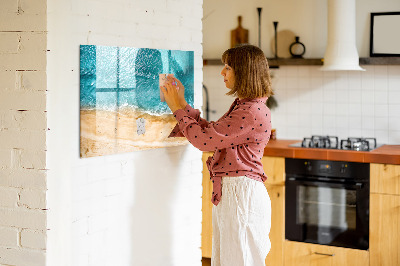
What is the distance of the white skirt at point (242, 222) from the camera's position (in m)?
2.80

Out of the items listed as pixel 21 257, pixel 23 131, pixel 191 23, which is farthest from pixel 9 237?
pixel 191 23

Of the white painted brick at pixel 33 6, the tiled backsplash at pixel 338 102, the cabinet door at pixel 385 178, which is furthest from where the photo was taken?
the tiled backsplash at pixel 338 102

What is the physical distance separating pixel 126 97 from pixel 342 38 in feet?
7.76

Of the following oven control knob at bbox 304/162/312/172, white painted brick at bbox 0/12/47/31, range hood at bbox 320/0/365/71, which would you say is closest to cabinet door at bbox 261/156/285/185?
oven control knob at bbox 304/162/312/172

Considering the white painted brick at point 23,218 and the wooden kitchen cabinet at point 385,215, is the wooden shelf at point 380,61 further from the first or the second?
the white painted brick at point 23,218

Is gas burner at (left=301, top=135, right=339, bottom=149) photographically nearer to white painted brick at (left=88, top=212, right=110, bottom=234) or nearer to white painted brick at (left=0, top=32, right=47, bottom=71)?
white painted brick at (left=88, top=212, right=110, bottom=234)

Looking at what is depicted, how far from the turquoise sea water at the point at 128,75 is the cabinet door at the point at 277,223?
1.51 metres

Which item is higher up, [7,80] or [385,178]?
[7,80]

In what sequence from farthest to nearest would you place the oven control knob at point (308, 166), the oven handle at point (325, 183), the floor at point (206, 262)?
the floor at point (206, 262)
the oven control knob at point (308, 166)
the oven handle at point (325, 183)

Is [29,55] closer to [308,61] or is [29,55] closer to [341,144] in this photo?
[341,144]

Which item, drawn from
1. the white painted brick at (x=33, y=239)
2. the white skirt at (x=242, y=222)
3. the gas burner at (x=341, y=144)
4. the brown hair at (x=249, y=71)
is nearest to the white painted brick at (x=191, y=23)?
the brown hair at (x=249, y=71)

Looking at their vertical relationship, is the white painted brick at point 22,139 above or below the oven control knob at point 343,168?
above

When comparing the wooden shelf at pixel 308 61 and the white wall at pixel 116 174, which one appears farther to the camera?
the wooden shelf at pixel 308 61

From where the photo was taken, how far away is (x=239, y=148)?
2.81m
